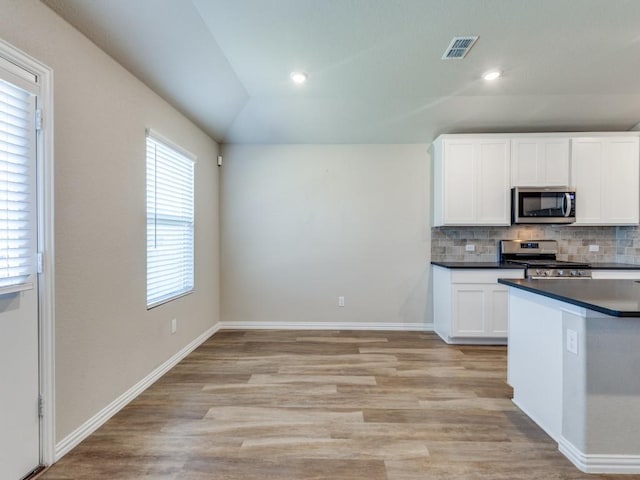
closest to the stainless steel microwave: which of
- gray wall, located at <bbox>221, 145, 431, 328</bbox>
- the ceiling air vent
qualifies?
gray wall, located at <bbox>221, 145, 431, 328</bbox>

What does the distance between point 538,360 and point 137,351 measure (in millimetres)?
2907

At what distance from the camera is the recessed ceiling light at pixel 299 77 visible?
3.14 metres

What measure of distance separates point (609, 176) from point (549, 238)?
945 millimetres

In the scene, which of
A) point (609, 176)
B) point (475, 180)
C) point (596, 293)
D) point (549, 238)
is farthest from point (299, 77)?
point (609, 176)

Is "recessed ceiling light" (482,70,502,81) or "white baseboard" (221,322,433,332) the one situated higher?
"recessed ceiling light" (482,70,502,81)

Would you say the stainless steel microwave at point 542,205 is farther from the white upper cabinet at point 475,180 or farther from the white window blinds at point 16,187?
the white window blinds at point 16,187

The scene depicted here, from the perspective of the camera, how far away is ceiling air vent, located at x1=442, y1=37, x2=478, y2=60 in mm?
2607

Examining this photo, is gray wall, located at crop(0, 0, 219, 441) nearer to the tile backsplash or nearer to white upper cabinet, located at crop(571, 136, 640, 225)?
the tile backsplash

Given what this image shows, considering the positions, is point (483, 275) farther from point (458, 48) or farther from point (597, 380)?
point (458, 48)

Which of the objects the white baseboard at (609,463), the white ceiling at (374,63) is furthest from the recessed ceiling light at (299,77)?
the white baseboard at (609,463)

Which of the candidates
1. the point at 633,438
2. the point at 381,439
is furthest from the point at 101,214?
the point at 633,438

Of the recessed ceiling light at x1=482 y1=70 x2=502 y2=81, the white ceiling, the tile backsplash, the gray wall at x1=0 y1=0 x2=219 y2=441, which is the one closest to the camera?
the gray wall at x1=0 y1=0 x2=219 y2=441

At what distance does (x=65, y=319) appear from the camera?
74.3 inches

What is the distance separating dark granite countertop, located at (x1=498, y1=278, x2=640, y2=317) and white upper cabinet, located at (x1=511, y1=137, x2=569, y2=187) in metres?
2.02
